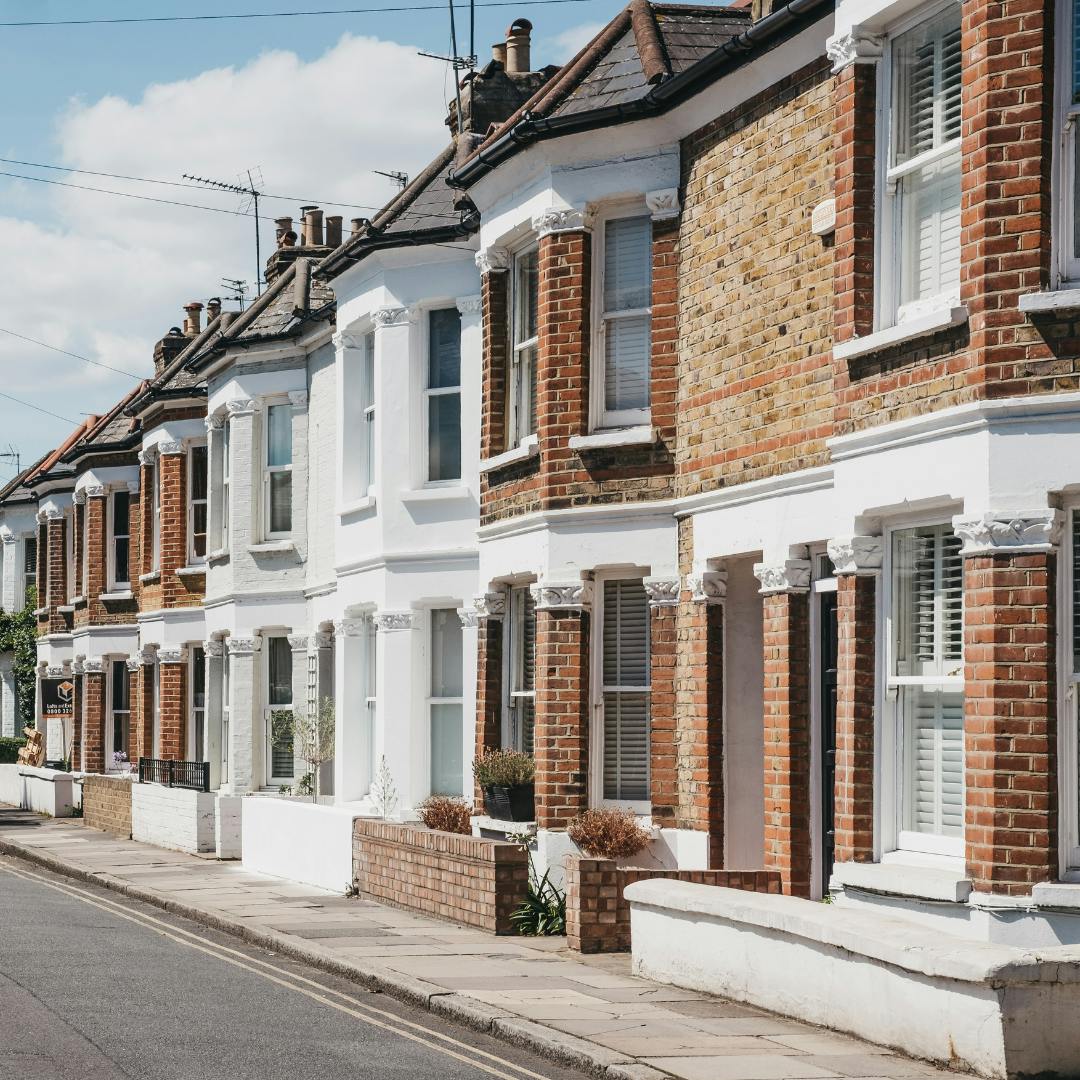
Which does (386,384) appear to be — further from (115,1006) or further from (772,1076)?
(772,1076)

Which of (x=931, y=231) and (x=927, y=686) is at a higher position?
(x=931, y=231)

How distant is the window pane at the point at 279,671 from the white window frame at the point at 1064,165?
16966 millimetres

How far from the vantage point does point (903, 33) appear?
11.3 metres

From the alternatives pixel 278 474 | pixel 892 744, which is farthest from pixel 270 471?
pixel 892 744

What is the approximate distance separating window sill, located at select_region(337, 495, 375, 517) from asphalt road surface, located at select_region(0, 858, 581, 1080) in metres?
5.63

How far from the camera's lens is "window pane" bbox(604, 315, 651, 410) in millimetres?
15266

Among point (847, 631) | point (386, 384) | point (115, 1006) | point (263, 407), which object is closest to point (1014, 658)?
point (847, 631)

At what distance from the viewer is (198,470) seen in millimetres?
29234

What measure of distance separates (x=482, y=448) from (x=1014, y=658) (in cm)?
787

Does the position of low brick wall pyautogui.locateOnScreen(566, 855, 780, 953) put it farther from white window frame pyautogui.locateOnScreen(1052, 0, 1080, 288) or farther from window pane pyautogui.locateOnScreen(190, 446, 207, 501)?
window pane pyautogui.locateOnScreen(190, 446, 207, 501)

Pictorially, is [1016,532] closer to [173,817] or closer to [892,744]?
[892,744]

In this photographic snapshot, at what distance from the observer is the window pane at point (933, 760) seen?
1071 cm

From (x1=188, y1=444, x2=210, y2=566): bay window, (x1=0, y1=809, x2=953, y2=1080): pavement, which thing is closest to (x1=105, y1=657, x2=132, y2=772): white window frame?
(x1=188, y1=444, x2=210, y2=566): bay window

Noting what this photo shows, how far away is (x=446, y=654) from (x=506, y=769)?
12.0ft
